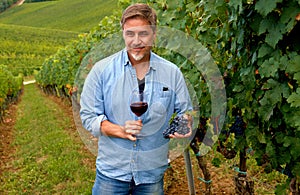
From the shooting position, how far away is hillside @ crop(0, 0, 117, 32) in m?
91.9

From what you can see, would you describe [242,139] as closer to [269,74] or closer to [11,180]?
[269,74]

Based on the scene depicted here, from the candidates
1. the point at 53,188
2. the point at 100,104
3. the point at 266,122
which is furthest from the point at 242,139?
the point at 53,188

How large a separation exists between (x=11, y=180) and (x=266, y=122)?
18.6ft

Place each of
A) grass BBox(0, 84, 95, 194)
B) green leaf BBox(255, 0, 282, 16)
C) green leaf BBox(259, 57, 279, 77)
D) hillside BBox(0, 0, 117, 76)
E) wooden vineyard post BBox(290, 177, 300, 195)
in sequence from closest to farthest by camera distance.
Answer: green leaf BBox(255, 0, 282, 16) → green leaf BBox(259, 57, 279, 77) → wooden vineyard post BBox(290, 177, 300, 195) → grass BBox(0, 84, 95, 194) → hillside BBox(0, 0, 117, 76)

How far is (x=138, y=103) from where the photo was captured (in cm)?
226

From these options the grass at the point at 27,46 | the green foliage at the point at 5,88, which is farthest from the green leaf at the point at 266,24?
the grass at the point at 27,46

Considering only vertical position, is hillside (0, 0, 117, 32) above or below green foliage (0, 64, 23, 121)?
above

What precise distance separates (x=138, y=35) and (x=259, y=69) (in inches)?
27.4

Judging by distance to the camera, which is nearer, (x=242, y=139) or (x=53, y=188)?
(x=242, y=139)

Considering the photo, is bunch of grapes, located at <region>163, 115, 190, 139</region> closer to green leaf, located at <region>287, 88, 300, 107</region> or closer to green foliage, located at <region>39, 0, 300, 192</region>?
green foliage, located at <region>39, 0, 300, 192</region>

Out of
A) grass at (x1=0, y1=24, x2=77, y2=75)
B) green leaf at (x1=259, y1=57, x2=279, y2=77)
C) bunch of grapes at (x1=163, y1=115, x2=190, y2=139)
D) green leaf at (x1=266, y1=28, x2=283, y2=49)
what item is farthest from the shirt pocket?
grass at (x1=0, y1=24, x2=77, y2=75)

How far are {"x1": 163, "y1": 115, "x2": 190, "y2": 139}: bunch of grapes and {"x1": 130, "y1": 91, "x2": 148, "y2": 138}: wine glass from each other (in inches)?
7.3

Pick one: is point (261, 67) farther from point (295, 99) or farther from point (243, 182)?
point (243, 182)

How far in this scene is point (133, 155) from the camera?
2480 mm
